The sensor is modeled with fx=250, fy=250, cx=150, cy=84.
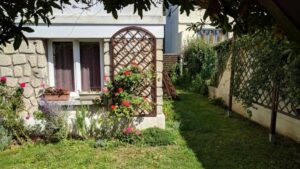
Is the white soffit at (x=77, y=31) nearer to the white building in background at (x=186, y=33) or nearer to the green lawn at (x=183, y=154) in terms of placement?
the green lawn at (x=183, y=154)

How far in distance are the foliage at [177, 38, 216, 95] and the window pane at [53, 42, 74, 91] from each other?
5.95 metres

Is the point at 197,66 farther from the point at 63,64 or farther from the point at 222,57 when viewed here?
the point at 63,64

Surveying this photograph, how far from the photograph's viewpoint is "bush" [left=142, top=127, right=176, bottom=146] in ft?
15.1

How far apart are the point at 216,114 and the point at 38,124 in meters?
4.50

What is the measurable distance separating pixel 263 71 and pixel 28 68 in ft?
14.7

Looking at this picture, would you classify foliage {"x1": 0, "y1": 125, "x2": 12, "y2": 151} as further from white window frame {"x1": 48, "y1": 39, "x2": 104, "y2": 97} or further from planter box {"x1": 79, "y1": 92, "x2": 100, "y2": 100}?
planter box {"x1": 79, "y1": 92, "x2": 100, "y2": 100}

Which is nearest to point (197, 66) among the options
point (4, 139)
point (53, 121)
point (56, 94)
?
point (56, 94)

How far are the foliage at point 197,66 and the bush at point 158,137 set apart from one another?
5178mm

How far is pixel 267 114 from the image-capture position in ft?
18.3

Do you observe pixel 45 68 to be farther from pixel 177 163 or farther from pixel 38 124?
pixel 177 163

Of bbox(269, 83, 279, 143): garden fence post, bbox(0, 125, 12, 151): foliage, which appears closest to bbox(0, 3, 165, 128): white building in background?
bbox(0, 125, 12, 151): foliage

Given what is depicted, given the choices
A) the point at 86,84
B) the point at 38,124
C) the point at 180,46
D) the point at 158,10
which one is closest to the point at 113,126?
the point at 86,84

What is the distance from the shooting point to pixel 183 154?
416 cm

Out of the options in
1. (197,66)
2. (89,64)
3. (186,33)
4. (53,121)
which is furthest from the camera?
(186,33)
